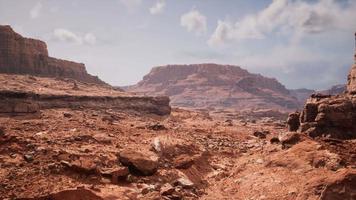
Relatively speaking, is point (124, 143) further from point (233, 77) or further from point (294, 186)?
point (233, 77)

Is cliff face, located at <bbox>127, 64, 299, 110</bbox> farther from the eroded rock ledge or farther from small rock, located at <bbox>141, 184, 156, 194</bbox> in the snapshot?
small rock, located at <bbox>141, 184, 156, 194</bbox>

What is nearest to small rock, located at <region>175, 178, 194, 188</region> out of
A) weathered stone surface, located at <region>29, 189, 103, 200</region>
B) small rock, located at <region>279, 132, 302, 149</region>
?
weathered stone surface, located at <region>29, 189, 103, 200</region>

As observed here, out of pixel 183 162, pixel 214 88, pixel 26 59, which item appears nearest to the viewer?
pixel 183 162

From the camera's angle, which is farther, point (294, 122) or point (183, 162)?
point (294, 122)

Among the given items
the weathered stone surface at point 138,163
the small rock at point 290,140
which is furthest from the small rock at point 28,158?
the small rock at point 290,140

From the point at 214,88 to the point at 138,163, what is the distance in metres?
127

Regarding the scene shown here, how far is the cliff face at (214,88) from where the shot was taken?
124 metres

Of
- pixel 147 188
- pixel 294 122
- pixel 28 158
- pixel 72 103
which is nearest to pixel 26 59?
pixel 72 103

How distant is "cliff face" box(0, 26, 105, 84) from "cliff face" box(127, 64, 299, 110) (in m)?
62.6

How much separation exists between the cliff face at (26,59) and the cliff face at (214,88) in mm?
62568

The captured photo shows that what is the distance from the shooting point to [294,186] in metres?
10.2

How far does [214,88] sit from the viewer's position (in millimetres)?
136500

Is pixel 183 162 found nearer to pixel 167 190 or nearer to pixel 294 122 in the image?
pixel 167 190

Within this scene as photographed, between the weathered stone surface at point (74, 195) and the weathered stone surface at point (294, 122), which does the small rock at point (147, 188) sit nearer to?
the weathered stone surface at point (74, 195)
